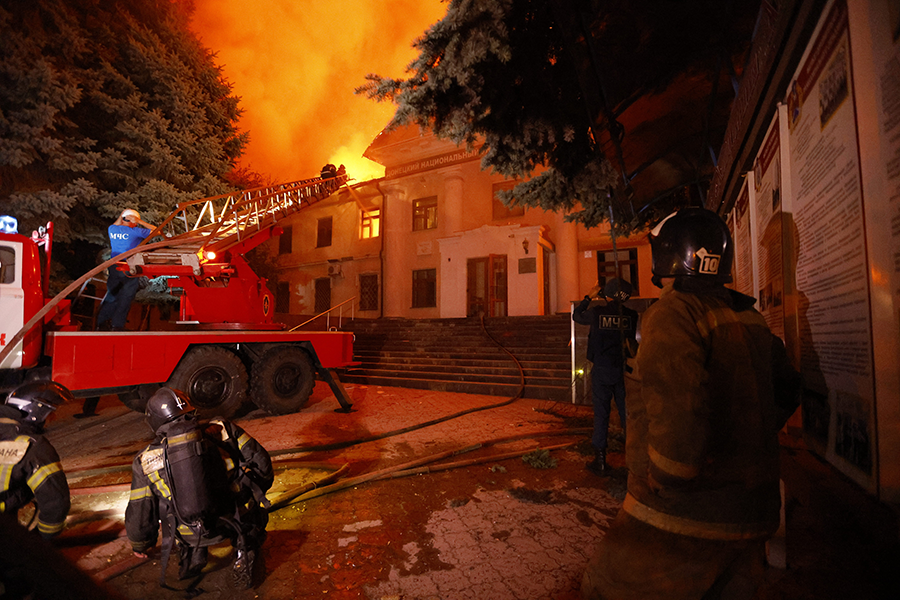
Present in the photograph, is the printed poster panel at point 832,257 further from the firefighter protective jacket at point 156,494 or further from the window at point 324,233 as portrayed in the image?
the window at point 324,233

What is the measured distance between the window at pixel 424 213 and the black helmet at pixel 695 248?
58.1 feet

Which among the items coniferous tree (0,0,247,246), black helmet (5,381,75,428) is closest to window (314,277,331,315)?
coniferous tree (0,0,247,246)

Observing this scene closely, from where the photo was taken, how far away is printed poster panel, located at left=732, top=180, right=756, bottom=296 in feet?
13.8

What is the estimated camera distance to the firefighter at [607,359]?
4.12 metres

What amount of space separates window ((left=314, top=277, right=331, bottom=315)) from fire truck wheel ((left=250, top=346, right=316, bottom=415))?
1453 centimetres

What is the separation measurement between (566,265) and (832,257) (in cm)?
1415

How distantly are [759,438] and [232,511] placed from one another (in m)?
2.86

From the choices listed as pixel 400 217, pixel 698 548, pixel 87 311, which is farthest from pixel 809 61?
pixel 400 217

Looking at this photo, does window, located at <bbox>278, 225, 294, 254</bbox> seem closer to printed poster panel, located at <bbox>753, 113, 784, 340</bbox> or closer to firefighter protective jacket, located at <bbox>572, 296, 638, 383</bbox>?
firefighter protective jacket, located at <bbox>572, 296, 638, 383</bbox>

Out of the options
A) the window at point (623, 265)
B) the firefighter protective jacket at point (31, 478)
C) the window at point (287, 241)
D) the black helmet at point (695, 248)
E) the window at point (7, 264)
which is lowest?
the firefighter protective jacket at point (31, 478)

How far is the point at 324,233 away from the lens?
22.4 meters

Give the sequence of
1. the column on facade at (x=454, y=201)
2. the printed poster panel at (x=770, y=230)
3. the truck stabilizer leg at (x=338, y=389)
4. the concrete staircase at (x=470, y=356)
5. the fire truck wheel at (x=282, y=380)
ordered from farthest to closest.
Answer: the column on facade at (x=454, y=201) → the concrete staircase at (x=470, y=356) → the truck stabilizer leg at (x=338, y=389) → the fire truck wheel at (x=282, y=380) → the printed poster panel at (x=770, y=230)

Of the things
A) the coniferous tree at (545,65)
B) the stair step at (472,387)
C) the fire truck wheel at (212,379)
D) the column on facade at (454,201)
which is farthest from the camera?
the column on facade at (454,201)

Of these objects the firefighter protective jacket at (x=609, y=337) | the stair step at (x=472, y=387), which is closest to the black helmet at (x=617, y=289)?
the firefighter protective jacket at (x=609, y=337)
